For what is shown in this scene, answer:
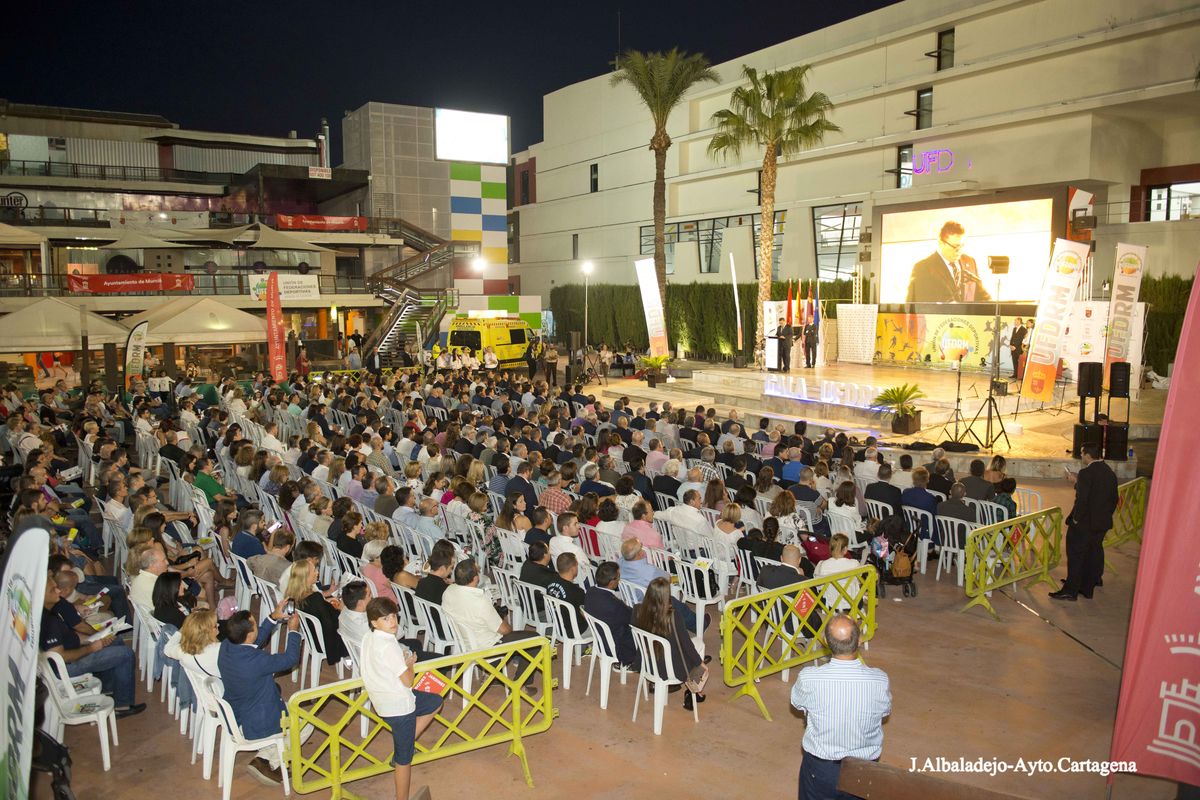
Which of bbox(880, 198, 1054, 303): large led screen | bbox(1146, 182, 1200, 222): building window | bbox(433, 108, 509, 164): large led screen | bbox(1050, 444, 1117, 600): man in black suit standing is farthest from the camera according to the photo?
bbox(433, 108, 509, 164): large led screen

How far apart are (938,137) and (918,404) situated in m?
14.3

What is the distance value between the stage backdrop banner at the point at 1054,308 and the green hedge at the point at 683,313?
48.9 feet

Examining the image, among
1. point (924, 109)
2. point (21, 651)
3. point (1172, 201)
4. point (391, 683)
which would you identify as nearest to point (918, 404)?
point (1172, 201)

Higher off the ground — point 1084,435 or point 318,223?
point 318,223

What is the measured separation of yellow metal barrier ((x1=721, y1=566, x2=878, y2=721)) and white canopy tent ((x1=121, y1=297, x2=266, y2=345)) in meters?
17.1

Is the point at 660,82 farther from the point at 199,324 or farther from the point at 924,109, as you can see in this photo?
the point at 199,324

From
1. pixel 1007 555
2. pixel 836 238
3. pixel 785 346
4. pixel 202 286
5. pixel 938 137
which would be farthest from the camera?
pixel 836 238

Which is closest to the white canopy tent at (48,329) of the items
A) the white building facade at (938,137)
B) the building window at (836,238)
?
the white building facade at (938,137)

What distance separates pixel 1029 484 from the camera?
1400 centimetres

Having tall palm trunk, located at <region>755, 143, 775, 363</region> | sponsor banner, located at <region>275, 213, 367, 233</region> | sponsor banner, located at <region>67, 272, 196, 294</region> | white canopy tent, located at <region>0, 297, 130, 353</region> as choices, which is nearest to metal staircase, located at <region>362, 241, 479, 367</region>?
sponsor banner, located at <region>275, 213, 367, 233</region>

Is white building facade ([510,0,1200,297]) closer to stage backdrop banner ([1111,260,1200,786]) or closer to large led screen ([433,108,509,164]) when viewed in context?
large led screen ([433,108,509,164])

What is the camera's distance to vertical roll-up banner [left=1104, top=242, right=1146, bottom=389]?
17109 millimetres

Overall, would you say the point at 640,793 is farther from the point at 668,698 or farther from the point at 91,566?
the point at 91,566

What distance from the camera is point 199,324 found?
20266mm
